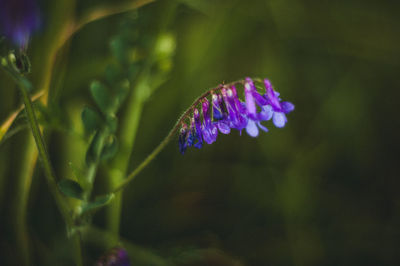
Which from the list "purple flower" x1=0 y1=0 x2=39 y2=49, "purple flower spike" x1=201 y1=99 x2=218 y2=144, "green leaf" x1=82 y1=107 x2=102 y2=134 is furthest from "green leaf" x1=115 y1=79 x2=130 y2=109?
"purple flower spike" x1=201 y1=99 x2=218 y2=144

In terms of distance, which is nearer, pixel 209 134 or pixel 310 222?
pixel 209 134

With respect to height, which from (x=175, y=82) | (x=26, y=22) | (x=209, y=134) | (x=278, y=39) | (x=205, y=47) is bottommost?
(x=209, y=134)

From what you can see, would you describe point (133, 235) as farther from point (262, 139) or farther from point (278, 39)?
point (278, 39)

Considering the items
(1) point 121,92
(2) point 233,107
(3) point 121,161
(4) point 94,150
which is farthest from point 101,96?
(2) point 233,107

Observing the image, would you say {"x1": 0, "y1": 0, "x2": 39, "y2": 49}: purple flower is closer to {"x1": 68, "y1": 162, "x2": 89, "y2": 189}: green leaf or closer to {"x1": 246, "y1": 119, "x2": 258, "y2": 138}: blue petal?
{"x1": 68, "y1": 162, "x2": 89, "y2": 189}: green leaf

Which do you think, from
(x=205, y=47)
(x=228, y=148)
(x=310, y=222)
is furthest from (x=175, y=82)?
(x=310, y=222)
